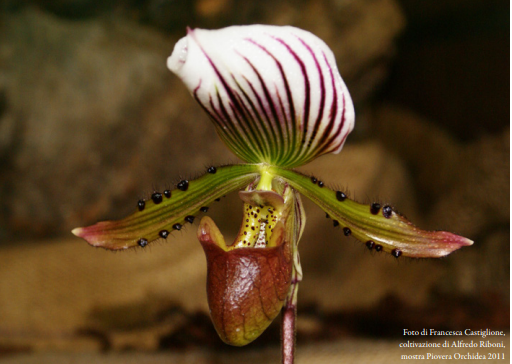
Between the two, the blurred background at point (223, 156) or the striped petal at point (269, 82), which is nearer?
the striped petal at point (269, 82)

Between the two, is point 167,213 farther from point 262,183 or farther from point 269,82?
point 269,82

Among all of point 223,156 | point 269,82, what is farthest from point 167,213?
point 223,156

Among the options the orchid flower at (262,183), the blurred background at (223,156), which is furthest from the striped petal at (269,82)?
the blurred background at (223,156)

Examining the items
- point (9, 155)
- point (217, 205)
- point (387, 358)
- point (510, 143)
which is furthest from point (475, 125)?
point (9, 155)

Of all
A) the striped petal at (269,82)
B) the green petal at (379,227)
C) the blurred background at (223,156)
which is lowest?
the green petal at (379,227)

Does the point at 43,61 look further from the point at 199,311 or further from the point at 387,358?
the point at 387,358

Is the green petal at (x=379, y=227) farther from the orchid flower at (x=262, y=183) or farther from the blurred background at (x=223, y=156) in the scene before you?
the blurred background at (x=223, y=156)

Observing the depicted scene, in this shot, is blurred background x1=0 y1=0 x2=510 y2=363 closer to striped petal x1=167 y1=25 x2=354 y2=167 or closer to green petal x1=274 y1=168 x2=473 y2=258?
green petal x1=274 y1=168 x2=473 y2=258

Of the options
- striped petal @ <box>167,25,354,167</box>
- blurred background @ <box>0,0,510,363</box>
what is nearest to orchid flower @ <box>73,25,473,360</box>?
striped petal @ <box>167,25,354,167</box>
